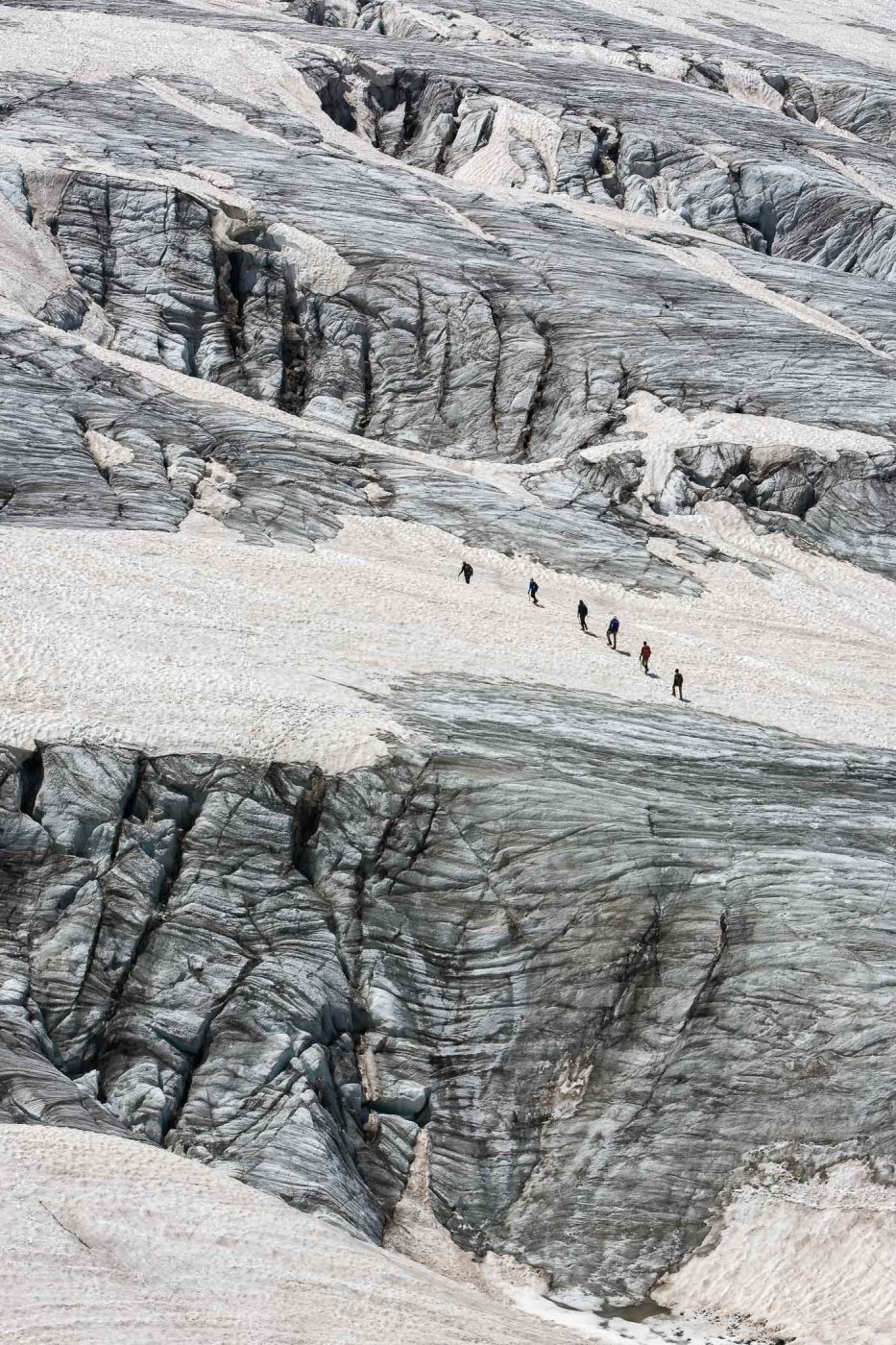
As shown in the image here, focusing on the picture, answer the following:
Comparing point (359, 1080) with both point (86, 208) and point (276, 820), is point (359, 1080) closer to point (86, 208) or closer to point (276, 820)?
point (276, 820)

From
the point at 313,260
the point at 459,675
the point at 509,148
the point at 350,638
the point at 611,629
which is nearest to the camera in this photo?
the point at 459,675

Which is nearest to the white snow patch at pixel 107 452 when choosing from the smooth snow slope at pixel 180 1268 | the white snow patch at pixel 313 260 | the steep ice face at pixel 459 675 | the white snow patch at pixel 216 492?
the steep ice face at pixel 459 675

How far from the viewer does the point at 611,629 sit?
4169 centimetres

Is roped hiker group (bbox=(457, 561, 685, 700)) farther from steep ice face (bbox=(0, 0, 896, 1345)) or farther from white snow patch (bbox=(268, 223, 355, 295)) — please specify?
white snow patch (bbox=(268, 223, 355, 295))

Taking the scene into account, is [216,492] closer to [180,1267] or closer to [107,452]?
[107,452]

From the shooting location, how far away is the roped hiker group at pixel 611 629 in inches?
1528

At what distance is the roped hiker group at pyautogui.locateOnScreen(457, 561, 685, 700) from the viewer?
3881 centimetres

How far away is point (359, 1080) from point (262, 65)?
71.7m

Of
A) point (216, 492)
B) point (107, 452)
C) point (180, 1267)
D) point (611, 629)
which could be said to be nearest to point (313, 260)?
point (107, 452)

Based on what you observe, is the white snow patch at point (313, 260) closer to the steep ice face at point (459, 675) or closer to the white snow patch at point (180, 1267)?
the steep ice face at point (459, 675)

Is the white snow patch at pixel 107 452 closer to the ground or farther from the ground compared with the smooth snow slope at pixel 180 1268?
farther from the ground

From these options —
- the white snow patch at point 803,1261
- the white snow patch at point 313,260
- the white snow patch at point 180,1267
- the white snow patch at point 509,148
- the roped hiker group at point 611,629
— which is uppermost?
the white snow patch at point 509,148

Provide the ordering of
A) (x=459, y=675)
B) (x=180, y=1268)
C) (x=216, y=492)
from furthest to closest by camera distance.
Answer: (x=216, y=492) < (x=459, y=675) < (x=180, y=1268)

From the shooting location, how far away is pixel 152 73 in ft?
254
